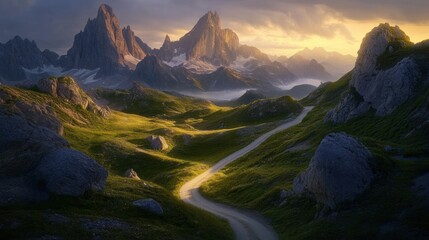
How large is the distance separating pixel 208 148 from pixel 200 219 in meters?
85.1

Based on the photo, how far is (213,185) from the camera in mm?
87000

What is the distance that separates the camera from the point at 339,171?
4634 cm

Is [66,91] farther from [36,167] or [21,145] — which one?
[36,167]

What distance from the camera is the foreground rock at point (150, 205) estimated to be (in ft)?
153

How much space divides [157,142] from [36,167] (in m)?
83.5

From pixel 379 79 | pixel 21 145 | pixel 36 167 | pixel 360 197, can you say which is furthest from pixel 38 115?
pixel 360 197

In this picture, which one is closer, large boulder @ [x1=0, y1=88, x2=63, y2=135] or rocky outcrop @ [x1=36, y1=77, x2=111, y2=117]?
large boulder @ [x1=0, y1=88, x2=63, y2=135]

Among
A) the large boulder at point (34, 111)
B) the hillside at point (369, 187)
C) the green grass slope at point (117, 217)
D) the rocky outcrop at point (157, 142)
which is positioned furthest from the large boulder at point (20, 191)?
the rocky outcrop at point (157, 142)

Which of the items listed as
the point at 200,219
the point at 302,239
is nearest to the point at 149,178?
the point at 200,219

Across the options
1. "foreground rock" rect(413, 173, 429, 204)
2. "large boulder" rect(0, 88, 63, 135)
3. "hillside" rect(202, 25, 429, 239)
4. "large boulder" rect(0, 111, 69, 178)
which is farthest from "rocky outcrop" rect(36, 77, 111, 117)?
"foreground rock" rect(413, 173, 429, 204)

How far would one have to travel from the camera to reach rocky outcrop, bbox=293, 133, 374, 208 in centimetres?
4531

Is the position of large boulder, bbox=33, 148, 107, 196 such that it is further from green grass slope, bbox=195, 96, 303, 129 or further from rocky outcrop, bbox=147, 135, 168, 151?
green grass slope, bbox=195, 96, 303, 129

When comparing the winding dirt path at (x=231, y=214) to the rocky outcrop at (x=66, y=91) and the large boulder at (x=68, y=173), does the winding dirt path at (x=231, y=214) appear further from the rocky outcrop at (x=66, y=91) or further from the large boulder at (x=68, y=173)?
the rocky outcrop at (x=66, y=91)

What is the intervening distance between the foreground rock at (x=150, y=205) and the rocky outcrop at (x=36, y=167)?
16.3ft
